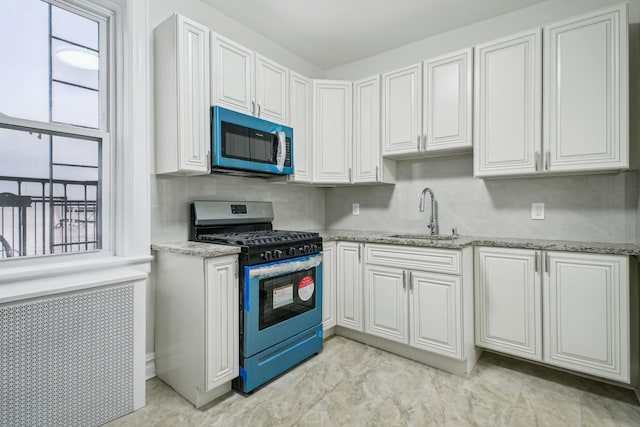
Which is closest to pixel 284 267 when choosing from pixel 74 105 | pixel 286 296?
pixel 286 296

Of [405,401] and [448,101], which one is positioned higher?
[448,101]

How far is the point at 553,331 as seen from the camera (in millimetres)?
2090

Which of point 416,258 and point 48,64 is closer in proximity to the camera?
point 48,64

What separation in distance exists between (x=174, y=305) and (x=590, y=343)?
2553 mm

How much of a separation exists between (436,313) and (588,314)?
0.87 m

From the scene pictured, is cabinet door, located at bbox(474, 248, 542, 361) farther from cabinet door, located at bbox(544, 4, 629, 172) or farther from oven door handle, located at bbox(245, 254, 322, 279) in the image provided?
oven door handle, located at bbox(245, 254, 322, 279)

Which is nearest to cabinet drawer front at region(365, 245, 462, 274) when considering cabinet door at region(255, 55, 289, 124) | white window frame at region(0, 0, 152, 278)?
cabinet door at region(255, 55, 289, 124)

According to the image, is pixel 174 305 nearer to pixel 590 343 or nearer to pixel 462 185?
pixel 462 185

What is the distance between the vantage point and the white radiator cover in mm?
1445

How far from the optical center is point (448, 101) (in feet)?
8.30

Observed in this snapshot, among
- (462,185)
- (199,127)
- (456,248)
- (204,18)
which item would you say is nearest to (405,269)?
(456,248)

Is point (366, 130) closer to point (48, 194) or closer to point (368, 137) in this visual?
point (368, 137)

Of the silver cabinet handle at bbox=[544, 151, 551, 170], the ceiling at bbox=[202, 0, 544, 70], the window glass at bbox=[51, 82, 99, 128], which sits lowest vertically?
the silver cabinet handle at bbox=[544, 151, 551, 170]

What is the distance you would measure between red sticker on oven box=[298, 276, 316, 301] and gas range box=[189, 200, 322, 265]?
20 centimetres
